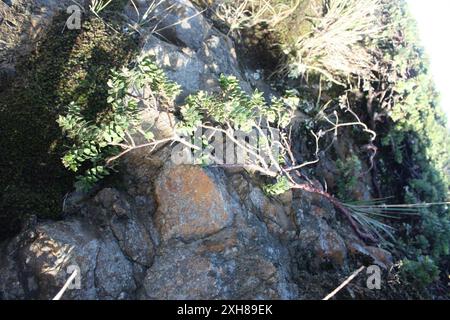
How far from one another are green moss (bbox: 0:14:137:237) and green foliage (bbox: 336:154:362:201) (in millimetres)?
2066

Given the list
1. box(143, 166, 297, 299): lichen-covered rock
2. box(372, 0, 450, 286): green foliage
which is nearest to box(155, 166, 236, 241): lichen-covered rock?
box(143, 166, 297, 299): lichen-covered rock

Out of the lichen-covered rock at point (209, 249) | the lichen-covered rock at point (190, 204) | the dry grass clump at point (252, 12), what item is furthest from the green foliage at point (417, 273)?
the dry grass clump at point (252, 12)

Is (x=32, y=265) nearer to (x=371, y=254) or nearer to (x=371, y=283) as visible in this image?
(x=371, y=283)

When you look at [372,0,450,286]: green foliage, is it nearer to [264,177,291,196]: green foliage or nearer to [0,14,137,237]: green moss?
[264,177,291,196]: green foliage

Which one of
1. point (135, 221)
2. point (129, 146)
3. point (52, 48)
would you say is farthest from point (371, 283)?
point (52, 48)

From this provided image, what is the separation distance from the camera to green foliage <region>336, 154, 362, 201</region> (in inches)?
138

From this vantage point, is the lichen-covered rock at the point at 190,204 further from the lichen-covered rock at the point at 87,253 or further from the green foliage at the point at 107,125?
the green foliage at the point at 107,125

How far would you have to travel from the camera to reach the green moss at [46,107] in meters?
2.21

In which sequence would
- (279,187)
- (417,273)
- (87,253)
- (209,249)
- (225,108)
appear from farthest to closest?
(417,273) → (279,187) → (225,108) → (209,249) → (87,253)

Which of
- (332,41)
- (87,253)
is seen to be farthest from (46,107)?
(332,41)

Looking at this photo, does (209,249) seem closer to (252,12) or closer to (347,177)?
(347,177)

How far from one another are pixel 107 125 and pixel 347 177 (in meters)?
2.18

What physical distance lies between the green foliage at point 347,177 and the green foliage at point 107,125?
5.96 ft

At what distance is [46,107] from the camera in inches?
92.6
